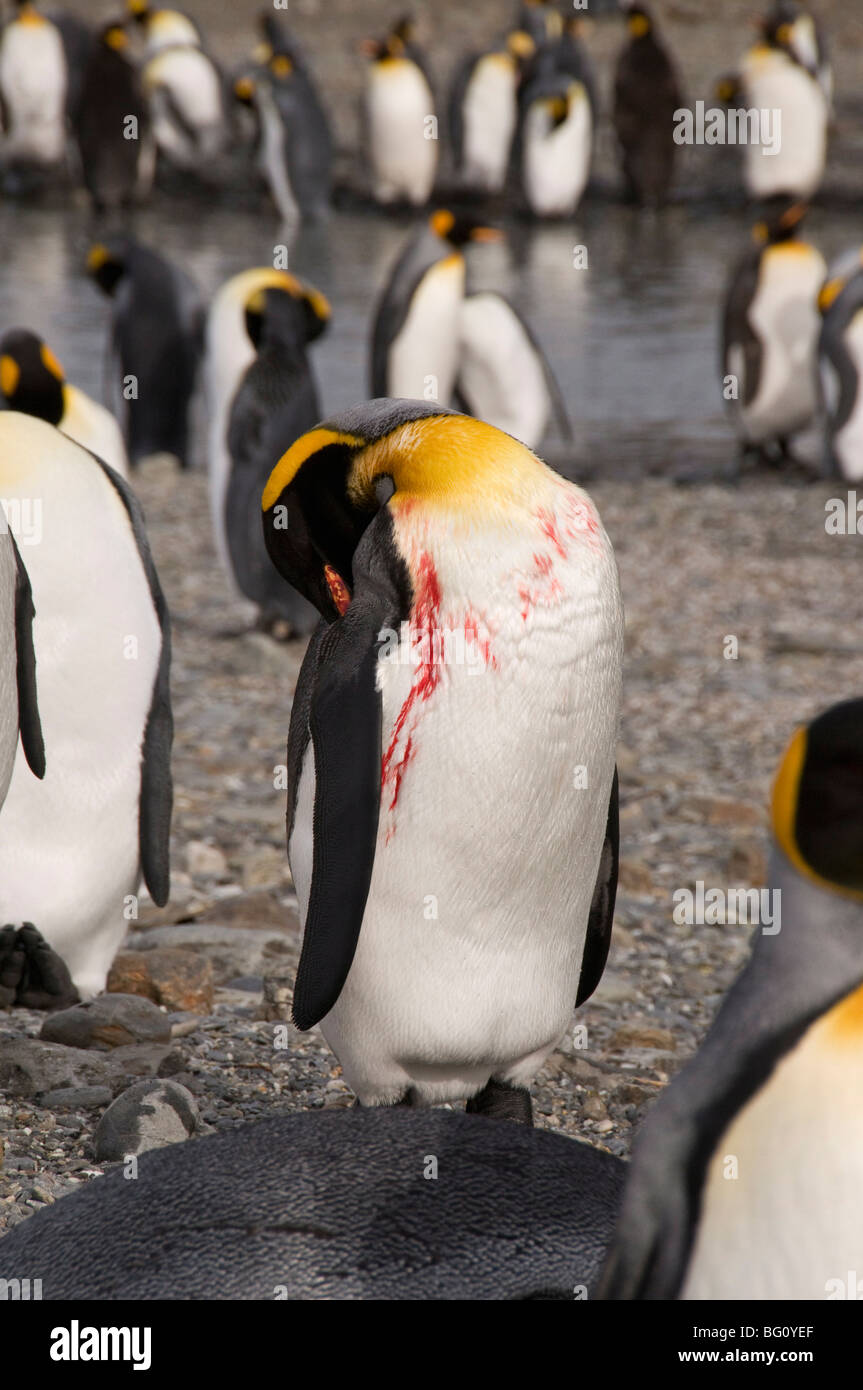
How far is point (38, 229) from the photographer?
55.7 ft

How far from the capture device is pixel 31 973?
3.27m

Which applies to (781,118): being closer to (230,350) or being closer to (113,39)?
(113,39)

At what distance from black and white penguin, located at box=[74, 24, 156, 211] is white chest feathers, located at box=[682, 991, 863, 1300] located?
55.8ft

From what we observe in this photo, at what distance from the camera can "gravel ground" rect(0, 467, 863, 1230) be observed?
295cm

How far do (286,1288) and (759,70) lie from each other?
1763 centimetres

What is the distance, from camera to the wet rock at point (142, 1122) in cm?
256

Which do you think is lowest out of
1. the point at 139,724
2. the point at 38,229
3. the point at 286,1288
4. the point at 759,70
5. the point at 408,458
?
the point at 286,1288

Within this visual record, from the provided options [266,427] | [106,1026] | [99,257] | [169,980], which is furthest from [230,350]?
[106,1026]

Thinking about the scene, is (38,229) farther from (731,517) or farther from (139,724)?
(139,724)

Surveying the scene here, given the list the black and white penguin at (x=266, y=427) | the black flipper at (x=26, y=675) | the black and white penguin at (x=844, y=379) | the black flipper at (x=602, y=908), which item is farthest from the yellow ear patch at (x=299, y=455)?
the black and white penguin at (x=844, y=379)

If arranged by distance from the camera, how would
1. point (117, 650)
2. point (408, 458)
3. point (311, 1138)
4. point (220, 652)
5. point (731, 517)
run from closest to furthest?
point (311, 1138) → point (408, 458) → point (117, 650) → point (220, 652) → point (731, 517)

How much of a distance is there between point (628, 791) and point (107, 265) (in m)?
5.63
